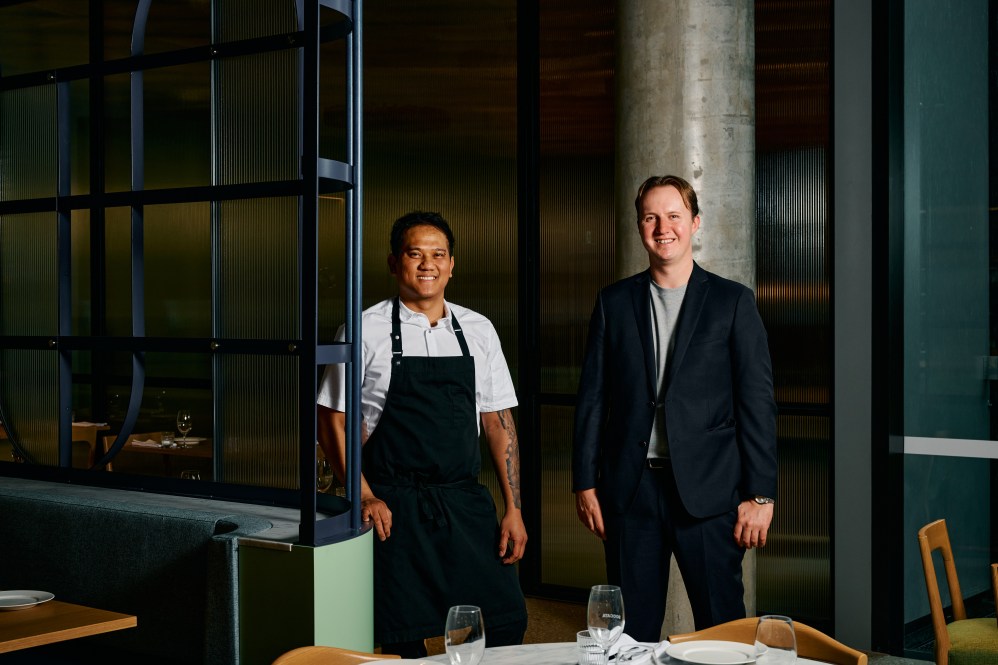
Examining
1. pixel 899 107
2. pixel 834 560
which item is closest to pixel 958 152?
pixel 899 107

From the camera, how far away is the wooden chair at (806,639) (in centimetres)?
209

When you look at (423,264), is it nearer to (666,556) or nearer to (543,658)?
(666,556)

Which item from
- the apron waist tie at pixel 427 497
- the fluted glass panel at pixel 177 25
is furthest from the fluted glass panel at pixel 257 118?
the fluted glass panel at pixel 177 25

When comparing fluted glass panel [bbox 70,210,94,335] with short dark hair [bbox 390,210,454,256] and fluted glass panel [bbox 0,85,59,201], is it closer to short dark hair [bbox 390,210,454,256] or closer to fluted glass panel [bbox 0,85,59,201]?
fluted glass panel [bbox 0,85,59,201]

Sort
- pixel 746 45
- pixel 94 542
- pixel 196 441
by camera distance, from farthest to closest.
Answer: pixel 196 441 → pixel 746 45 → pixel 94 542

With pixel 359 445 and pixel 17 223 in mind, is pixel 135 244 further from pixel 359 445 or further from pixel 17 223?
pixel 359 445

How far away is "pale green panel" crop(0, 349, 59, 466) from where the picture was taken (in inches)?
137

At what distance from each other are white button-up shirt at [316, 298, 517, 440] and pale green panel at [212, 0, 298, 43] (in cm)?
81

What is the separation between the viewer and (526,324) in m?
5.21

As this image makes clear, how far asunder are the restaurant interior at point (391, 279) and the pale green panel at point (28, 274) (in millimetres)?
12

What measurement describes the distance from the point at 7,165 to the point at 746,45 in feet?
9.07

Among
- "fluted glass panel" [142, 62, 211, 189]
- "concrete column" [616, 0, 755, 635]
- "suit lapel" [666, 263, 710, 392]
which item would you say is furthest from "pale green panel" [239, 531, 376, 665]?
"fluted glass panel" [142, 62, 211, 189]

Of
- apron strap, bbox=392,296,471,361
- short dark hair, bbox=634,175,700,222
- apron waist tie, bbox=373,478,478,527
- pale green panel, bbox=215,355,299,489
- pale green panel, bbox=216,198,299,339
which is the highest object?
short dark hair, bbox=634,175,700,222

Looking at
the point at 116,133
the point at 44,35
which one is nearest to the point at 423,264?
the point at 116,133
